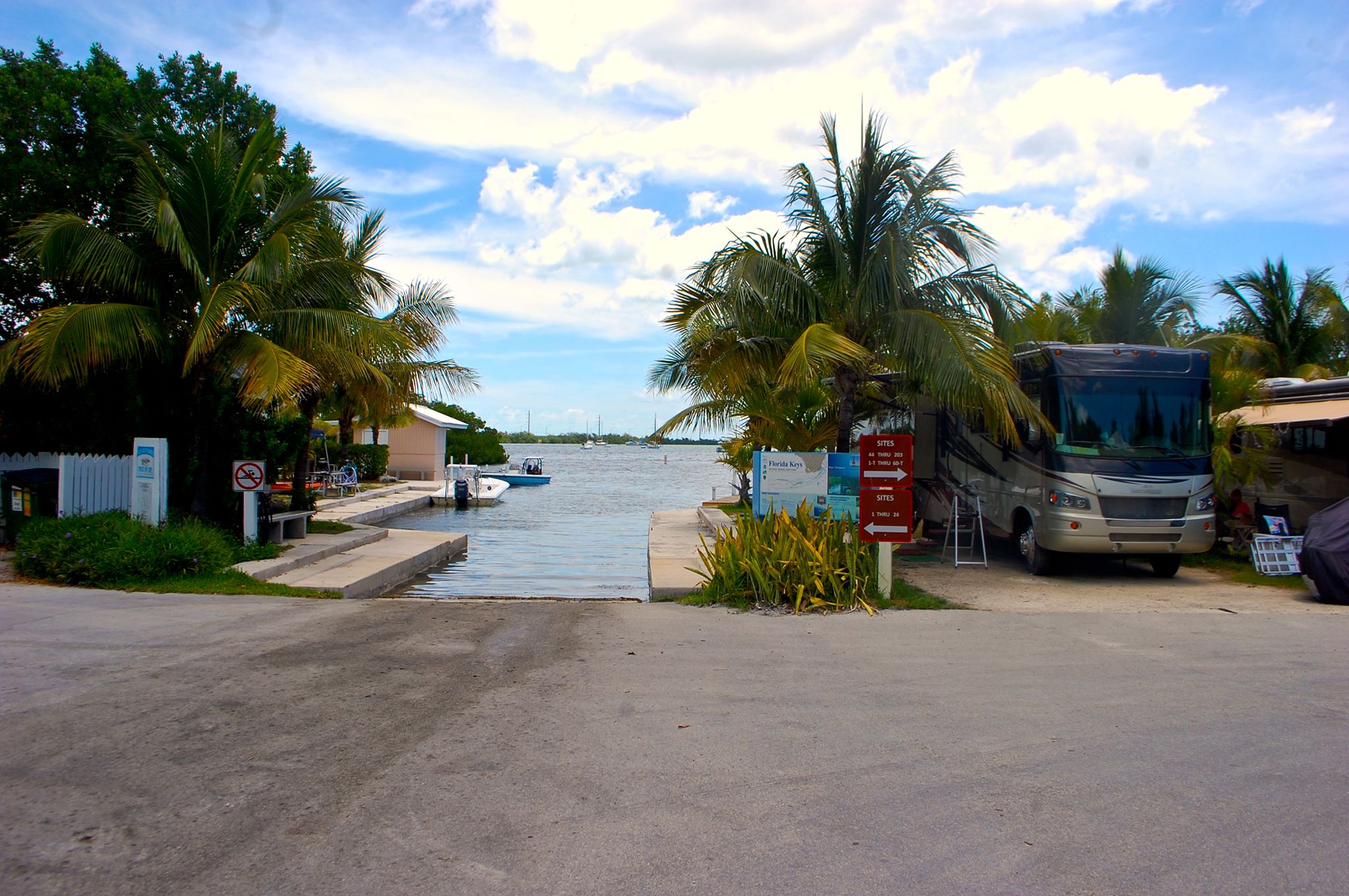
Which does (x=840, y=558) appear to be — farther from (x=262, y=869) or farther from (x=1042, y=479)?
(x=262, y=869)

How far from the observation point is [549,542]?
2159 cm

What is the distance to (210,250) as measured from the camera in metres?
12.5

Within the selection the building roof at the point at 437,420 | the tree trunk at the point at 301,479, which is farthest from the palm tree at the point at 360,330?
the building roof at the point at 437,420

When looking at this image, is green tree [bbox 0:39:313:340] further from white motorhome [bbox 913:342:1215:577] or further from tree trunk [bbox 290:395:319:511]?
white motorhome [bbox 913:342:1215:577]

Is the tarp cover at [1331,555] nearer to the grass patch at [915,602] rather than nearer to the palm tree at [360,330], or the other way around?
the grass patch at [915,602]

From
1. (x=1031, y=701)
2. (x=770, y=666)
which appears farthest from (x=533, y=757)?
(x=1031, y=701)

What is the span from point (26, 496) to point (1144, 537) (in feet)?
49.1

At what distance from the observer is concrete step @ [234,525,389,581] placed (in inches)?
467

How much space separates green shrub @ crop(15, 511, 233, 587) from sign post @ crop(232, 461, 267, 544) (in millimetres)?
1084

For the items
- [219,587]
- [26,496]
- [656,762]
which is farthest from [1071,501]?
[26,496]

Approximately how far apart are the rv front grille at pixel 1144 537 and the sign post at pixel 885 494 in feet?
10.3

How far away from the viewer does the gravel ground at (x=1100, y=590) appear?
10664 millimetres

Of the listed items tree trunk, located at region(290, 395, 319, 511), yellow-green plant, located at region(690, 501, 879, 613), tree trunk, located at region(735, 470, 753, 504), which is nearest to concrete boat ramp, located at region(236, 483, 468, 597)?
tree trunk, located at region(290, 395, 319, 511)

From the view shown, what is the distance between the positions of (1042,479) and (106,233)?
12602 mm
